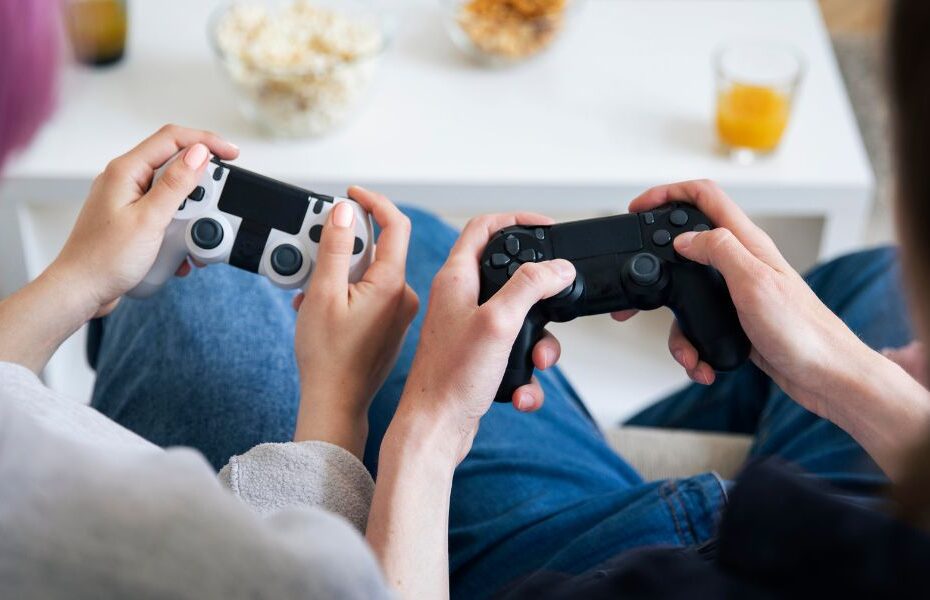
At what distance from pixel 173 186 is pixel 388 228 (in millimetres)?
A: 146

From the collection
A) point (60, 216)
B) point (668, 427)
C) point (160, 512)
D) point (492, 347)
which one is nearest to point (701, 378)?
point (492, 347)

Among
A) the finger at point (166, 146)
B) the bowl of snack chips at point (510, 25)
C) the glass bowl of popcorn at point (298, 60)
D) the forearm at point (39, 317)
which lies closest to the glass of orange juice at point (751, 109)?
the bowl of snack chips at point (510, 25)

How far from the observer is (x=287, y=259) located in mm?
730

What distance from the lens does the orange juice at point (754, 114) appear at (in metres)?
1.10

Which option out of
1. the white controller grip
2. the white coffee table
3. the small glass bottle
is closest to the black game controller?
the white controller grip

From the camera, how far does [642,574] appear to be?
436 mm

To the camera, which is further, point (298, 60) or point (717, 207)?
point (298, 60)

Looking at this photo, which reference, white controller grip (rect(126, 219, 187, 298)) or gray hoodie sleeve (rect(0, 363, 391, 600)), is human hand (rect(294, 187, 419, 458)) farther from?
gray hoodie sleeve (rect(0, 363, 391, 600))

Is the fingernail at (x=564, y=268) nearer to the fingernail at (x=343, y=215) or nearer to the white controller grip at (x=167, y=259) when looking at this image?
the fingernail at (x=343, y=215)

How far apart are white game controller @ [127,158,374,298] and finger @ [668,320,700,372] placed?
22 centimetres

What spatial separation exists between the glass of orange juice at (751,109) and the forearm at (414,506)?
0.62 m

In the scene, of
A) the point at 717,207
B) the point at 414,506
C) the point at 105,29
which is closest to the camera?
the point at 414,506

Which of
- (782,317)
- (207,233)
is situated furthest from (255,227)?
(782,317)

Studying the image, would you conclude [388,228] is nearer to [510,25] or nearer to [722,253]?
[722,253]
